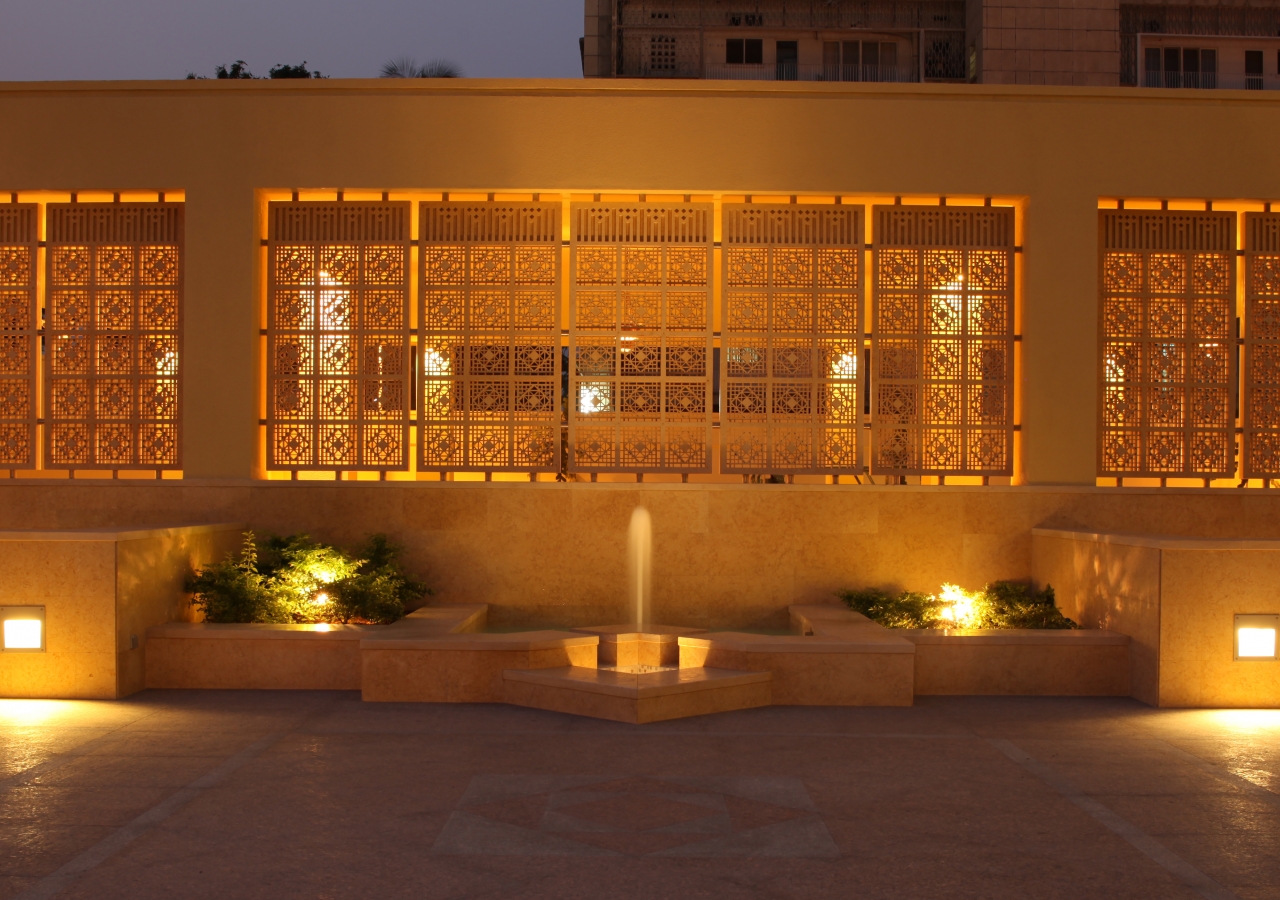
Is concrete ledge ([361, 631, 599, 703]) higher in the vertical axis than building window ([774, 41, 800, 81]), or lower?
lower

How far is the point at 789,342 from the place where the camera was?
11.2 m

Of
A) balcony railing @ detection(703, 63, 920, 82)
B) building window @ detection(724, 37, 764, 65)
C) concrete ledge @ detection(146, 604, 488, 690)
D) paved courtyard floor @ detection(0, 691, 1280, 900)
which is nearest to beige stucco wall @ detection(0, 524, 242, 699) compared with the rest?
paved courtyard floor @ detection(0, 691, 1280, 900)

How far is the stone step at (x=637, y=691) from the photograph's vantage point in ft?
25.7

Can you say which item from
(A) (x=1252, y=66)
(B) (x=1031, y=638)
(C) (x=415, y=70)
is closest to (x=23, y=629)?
(B) (x=1031, y=638)

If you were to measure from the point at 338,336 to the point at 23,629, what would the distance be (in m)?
4.03

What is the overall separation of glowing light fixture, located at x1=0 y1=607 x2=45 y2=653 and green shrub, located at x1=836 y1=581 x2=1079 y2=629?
6.75 m

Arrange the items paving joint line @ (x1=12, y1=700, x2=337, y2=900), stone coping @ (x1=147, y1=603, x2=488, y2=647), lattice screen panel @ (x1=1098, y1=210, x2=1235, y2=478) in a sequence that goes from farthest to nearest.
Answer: lattice screen panel @ (x1=1098, y1=210, x2=1235, y2=478), stone coping @ (x1=147, y1=603, x2=488, y2=647), paving joint line @ (x1=12, y1=700, x2=337, y2=900)

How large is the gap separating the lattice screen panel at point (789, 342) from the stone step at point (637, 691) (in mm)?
3112

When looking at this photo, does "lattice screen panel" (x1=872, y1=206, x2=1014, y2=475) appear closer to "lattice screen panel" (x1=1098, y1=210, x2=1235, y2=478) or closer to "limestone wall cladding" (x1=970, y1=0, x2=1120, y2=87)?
"lattice screen panel" (x1=1098, y1=210, x2=1235, y2=478)

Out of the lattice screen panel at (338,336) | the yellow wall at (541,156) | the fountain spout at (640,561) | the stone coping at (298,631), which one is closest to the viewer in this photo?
the stone coping at (298,631)

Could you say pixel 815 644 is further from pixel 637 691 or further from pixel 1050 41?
pixel 1050 41

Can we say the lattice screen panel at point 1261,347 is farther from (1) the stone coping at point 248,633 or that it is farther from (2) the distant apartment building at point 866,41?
(2) the distant apartment building at point 866,41

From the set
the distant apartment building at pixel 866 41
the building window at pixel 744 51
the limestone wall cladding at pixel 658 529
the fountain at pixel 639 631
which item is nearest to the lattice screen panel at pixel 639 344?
the limestone wall cladding at pixel 658 529

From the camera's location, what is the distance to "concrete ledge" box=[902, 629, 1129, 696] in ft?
29.2
